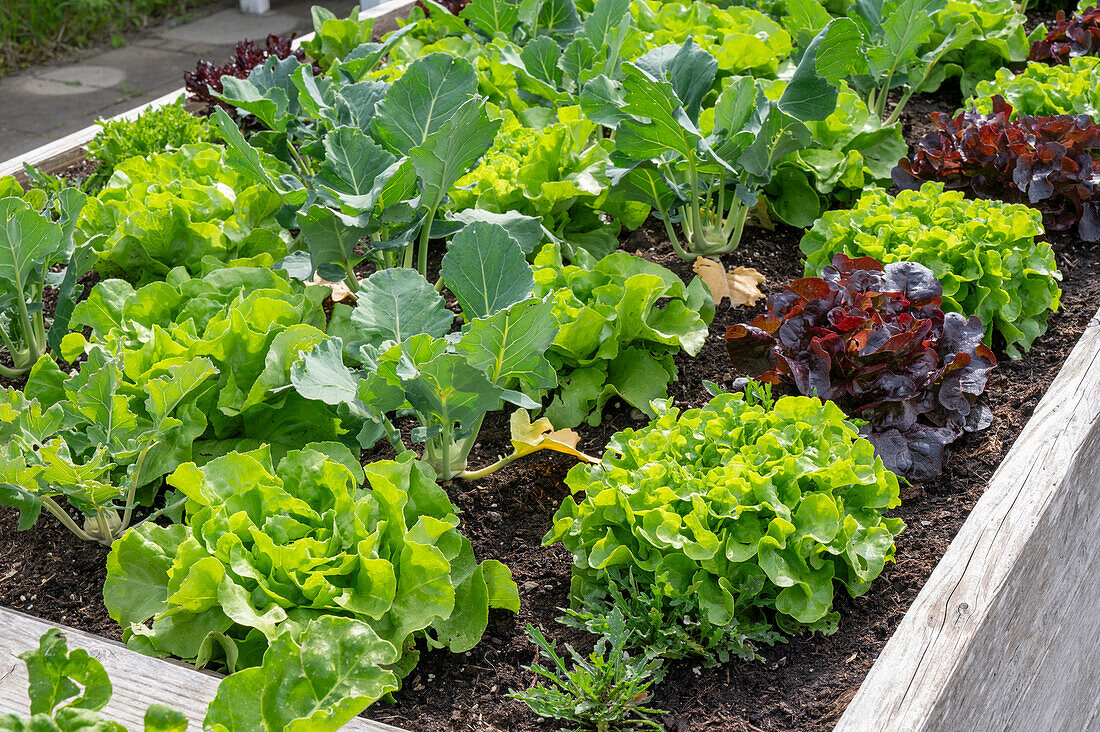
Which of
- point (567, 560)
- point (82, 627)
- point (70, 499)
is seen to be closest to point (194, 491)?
point (70, 499)

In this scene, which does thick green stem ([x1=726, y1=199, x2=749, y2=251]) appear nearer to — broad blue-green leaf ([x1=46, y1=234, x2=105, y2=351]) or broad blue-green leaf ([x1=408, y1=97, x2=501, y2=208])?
broad blue-green leaf ([x1=408, y1=97, x2=501, y2=208])

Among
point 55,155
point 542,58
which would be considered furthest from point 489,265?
point 55,155

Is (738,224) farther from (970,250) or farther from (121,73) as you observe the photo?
(121,73)

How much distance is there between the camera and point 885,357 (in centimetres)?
216

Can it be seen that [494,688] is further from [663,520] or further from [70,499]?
[70,499]

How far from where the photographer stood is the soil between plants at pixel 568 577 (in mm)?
1628

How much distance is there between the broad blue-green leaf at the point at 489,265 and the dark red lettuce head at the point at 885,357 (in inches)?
25.6

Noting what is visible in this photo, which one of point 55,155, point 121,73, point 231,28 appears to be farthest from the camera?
point 231,28

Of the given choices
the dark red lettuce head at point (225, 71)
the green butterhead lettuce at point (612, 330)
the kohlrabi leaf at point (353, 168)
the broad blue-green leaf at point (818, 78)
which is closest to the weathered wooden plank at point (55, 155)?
the dark red lettuce head at point (225, 71)

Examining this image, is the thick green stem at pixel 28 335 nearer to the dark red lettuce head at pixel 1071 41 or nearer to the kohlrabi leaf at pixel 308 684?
the kohlrabi leaf at pixel 308 684

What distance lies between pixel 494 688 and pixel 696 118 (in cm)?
167

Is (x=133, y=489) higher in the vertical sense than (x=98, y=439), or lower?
lower

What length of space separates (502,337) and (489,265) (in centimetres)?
22

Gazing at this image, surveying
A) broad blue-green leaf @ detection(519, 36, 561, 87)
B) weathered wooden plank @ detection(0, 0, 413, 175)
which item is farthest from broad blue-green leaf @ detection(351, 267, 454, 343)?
weathered wooden plank @ detection(0, 0, 413, 175)
